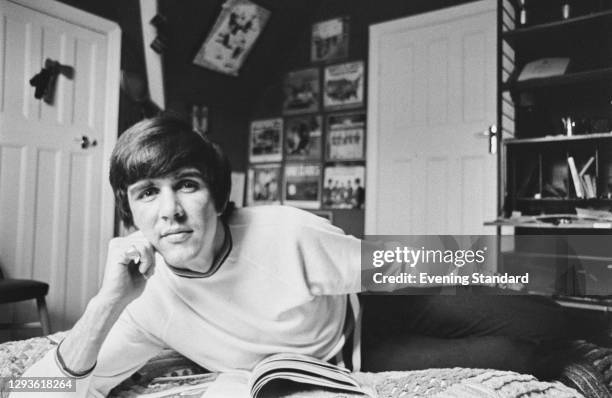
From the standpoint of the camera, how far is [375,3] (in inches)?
117

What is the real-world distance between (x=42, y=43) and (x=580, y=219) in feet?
7.70

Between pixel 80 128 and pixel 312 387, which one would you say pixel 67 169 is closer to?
pixel 80 128

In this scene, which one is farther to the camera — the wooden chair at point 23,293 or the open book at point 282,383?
the wooden chair at point 23,293

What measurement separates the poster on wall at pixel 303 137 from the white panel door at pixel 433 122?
1.40 feet

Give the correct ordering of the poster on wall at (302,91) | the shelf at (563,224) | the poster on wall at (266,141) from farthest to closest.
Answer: the poster on wall at (266,141) < the poster on wall at (302,91) < the shelf at (563,224)

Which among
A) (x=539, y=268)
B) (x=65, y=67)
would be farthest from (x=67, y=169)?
(x=539, y=268)

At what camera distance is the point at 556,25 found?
1.89m

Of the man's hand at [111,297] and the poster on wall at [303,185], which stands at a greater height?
the poster on wall at [303,185]

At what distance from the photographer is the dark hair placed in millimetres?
765

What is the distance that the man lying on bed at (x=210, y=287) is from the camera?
770mm

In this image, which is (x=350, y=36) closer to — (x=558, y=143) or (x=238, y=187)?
(x=238, y=187)

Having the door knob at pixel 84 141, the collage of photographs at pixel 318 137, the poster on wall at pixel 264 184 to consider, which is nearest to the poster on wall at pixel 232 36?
the collage of photographs at pixel 318 137

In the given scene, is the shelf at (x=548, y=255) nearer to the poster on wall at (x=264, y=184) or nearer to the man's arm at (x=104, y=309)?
the man's arm at (x=104, y=309)

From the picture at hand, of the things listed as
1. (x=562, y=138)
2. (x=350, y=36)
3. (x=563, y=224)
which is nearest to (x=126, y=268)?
(x=563, y=224)
